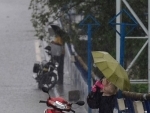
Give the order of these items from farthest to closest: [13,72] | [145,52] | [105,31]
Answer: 1. [13,72]
2. [105,31]
3. [145,52]

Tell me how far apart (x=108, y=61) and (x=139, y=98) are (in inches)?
32.6

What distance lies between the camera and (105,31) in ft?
60.4

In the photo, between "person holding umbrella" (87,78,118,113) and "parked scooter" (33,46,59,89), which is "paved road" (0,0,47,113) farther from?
"person holding umbrella" (87,78,118,113)

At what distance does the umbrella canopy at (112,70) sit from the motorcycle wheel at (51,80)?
9.14m

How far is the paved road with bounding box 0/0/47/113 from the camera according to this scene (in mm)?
18828

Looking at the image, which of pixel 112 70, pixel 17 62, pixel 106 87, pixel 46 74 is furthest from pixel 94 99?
pixel 17 62

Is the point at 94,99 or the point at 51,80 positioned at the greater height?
the point at 94,99

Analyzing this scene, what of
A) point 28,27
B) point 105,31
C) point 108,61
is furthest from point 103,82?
point 28,27

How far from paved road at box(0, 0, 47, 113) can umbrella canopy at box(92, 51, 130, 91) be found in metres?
6.35

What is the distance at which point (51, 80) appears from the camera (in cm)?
2083

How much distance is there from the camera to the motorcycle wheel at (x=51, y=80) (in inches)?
816

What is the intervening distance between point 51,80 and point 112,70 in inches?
375

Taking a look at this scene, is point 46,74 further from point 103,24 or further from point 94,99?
point 94,99

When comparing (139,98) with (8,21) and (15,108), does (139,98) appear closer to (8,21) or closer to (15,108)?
(15,108)
